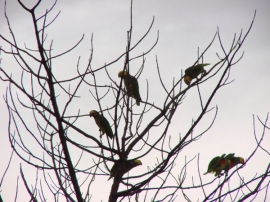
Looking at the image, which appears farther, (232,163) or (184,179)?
(232,163)

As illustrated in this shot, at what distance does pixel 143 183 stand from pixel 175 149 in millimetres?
271

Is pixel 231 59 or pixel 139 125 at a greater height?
pixel 231 59

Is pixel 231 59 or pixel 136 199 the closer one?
pixel 231 59

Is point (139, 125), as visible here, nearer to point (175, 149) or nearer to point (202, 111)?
point (175, 149)

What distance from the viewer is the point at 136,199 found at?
2.00 m

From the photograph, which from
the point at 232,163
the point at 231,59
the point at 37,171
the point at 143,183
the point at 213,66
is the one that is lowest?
the point at 143,183

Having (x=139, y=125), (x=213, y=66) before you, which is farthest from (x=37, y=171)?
(x=213, y=66)

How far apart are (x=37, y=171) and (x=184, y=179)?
917 mm

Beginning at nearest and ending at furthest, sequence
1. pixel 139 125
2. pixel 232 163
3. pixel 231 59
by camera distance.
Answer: pixel 231 59 → pixel 139 125 → pixel 232 163

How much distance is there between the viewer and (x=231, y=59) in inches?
70.1

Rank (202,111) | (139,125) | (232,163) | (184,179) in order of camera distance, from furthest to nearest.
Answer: (232,163) < (184,179) < (139,125) < (202,111)

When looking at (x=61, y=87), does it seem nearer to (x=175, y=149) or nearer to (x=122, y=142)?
(x=122, y=142)

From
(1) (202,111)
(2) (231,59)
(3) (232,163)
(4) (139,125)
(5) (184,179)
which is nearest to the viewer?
(1) (202,111)

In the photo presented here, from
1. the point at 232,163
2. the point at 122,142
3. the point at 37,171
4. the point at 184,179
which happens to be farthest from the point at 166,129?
the point at 232,163
